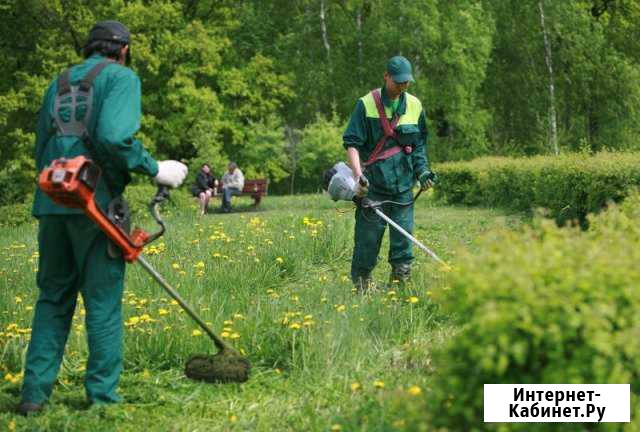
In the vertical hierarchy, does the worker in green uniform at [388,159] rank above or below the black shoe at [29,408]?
above

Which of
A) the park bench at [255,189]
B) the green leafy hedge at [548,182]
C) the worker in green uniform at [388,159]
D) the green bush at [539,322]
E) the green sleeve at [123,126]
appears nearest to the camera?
the green bush at [539,322]

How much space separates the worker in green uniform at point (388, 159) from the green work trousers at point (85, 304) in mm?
2937

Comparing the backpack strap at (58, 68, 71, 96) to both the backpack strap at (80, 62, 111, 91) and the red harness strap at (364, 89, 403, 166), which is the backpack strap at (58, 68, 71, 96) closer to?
the backpack strap at (80, 62, 111, 91)

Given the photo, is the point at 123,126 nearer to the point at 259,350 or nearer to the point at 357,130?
the point at 259,350

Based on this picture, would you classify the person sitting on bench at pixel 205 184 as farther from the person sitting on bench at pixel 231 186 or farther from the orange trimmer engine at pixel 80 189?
the orange trimmer engine at pixel 80 189

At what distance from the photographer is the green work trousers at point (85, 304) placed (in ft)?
16.2

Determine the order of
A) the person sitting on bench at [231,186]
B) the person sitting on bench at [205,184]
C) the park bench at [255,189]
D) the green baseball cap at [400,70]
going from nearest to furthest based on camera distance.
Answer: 1. the green baseball cap at [400,70]
2. the person sitting on bench at [205,184]
3. the person sitting on bench at [231,186]
4. the park bench at [255,189]

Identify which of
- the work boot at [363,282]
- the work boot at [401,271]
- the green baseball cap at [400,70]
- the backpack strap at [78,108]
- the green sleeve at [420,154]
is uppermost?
the green baseball cap at [400,70]

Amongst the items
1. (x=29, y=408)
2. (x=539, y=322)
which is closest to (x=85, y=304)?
(x=29, y=408)

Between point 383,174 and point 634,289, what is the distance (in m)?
4.65

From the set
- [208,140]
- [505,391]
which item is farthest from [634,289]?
[208,140]

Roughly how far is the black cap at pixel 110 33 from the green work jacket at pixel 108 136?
0.13 meters

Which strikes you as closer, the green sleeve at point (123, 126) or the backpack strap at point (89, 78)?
the green sleeve at point (123, 126)

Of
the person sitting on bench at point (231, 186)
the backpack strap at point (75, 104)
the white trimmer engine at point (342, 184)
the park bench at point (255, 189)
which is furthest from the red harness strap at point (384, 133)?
the park bench at point (255, 189)
